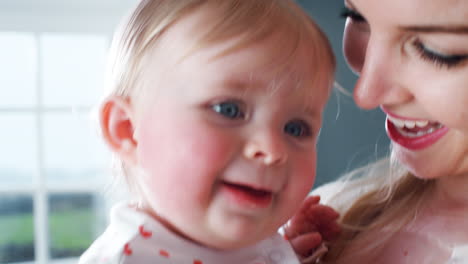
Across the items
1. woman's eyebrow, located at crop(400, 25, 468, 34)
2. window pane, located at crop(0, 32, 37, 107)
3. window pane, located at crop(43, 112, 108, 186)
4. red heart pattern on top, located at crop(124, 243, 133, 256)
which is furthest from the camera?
window pane, located at crop(43, 112, 108, 186)

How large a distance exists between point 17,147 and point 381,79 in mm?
2925

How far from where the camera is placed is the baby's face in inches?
34.6

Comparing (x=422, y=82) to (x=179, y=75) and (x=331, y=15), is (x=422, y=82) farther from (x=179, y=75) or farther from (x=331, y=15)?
(x=331, y=15)

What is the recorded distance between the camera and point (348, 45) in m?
1.06

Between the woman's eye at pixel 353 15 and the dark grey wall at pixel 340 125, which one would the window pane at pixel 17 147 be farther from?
the woman's eye at pixel 353 15

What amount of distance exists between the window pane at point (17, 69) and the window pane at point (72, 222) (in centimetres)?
66

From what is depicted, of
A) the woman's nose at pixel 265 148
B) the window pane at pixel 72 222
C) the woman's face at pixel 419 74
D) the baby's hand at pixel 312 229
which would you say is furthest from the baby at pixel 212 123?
the window pane at pixel 72 222

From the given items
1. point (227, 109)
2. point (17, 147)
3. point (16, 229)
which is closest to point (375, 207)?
point (227, 109)

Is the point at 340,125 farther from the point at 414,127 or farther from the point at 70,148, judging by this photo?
the point at 414,127

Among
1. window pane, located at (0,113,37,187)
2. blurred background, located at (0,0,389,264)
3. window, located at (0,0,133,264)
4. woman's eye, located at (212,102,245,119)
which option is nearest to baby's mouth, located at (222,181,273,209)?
woman's eye, located at (212,102,245,119)

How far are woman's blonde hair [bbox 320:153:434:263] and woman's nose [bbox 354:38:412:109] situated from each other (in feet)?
1.05

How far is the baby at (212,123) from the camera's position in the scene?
88 centimetres

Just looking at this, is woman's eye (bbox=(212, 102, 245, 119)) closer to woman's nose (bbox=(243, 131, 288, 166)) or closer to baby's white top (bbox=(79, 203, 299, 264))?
woman's nose (bbox=(243, 131, 288, 166))

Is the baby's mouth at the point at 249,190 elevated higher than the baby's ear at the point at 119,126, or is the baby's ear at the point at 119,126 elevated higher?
the baby's ear at the point at 119,126
